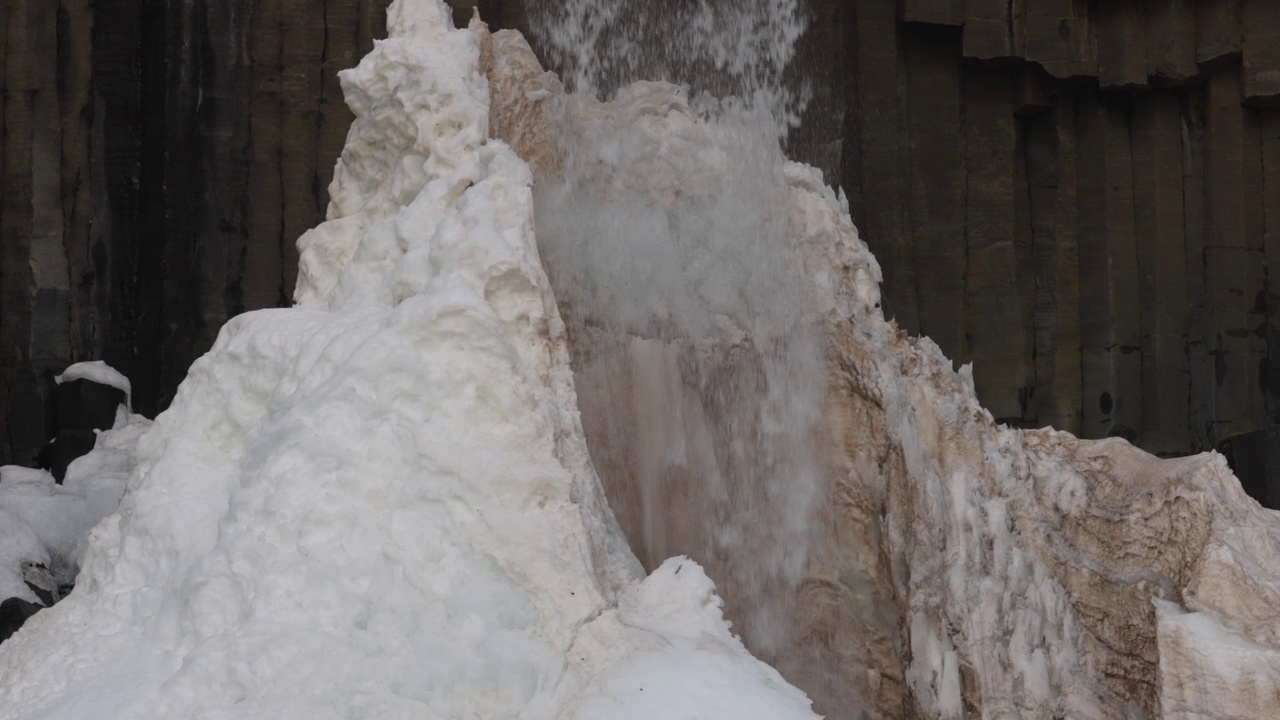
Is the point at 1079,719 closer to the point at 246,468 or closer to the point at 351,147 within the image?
the point at 246,468

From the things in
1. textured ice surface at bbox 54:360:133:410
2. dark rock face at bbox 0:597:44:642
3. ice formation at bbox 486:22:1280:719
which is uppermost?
ice formation at bbox 486:22:1280:719

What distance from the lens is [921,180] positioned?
9867mm

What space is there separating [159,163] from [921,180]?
17.9 ft

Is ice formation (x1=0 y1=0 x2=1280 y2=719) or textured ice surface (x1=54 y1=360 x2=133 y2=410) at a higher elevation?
ice formation (x1=0 y1=0 x2=1280 y2=719)

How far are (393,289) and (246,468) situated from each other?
2.21 feet

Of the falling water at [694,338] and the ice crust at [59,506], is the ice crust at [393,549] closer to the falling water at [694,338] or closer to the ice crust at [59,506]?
the falling water at [694,338]

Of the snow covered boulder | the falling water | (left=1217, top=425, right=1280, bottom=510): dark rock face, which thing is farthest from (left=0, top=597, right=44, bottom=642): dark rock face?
(left=1217, top=425, right=1280, bottom=510): dark rock face

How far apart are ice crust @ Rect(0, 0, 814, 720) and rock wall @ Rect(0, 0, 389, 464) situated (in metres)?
5.64

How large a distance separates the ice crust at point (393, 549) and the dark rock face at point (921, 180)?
18.8ft

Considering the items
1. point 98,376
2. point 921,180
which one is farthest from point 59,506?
point 921,180

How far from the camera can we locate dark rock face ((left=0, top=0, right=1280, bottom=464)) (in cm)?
891

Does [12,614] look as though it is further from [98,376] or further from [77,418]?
[98,376]

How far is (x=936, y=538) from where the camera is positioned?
4367mm

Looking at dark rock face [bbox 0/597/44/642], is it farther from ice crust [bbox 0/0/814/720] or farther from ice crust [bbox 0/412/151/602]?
ice crust [bbox 0/0/814/720]
